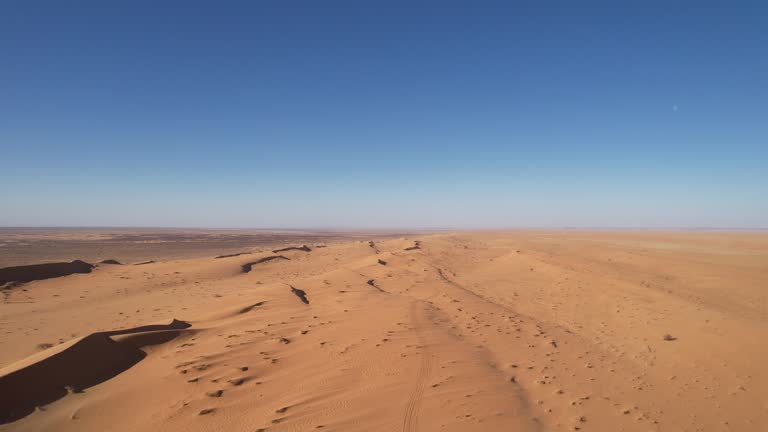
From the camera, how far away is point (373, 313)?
A: 9.09 metres

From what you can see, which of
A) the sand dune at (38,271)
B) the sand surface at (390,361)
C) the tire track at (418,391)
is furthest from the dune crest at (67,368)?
the sand dune at (38,271)

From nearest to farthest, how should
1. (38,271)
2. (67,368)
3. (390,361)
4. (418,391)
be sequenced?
1. (418,391)
2. (67,368)
3. (390,361)
4. (38,271)

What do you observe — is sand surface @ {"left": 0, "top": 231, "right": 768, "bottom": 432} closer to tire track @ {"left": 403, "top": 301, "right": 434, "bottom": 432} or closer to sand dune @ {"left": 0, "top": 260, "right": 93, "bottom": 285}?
tire track @ {"left": 403, "top": 301, "right": 434, "bottom": 432}

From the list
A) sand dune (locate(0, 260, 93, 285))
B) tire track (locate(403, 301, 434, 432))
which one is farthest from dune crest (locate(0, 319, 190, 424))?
sand dune (locate(0, 260, 93, 285))

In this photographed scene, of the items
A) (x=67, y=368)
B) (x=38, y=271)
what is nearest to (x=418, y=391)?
(x=67, y=368)

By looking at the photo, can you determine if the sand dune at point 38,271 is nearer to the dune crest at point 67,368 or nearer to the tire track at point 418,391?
the dune crest at point 67,368

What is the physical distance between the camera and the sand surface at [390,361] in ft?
14.4

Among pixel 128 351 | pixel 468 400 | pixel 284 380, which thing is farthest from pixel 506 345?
pixel 128 351

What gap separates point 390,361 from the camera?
595 centimetres

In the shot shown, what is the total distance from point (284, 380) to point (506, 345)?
4.51m

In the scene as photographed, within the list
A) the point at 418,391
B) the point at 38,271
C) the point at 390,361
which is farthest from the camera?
the point at 38,271

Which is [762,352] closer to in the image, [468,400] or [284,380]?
[468,400]

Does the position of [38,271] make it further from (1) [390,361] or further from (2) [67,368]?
(1) [390,361]

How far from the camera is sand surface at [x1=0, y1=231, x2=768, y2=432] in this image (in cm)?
439
